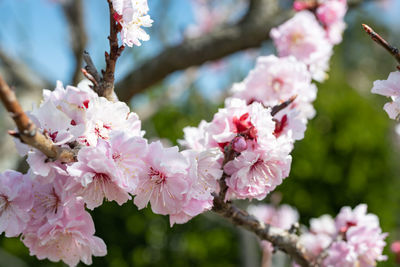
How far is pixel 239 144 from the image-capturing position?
92 centimetres

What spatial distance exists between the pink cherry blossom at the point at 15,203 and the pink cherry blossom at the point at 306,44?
1.15 metres

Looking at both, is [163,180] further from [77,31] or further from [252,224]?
[77,31]

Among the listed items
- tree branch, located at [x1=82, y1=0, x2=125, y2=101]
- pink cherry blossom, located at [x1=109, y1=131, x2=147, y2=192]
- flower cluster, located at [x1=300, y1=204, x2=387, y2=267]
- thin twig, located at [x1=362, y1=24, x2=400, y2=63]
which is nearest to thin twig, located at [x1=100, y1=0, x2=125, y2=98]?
tree branch, located at [x1=82, y1=0, x2=125, y2=101]

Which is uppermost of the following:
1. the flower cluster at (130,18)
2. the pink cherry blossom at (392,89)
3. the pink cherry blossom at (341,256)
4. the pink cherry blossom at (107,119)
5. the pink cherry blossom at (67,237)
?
the flower cluster at (130,18)

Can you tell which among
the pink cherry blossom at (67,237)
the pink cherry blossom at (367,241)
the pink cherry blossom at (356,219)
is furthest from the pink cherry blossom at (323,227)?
the pink cherry blossom at (67,237)

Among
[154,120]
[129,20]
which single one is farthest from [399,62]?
[154,120]

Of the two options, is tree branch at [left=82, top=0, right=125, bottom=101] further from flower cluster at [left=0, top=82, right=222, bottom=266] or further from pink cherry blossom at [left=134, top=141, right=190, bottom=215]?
pink cherry blossom at [left=134, top=141, right=190, bottom=215]

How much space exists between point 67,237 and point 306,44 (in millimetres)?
1169

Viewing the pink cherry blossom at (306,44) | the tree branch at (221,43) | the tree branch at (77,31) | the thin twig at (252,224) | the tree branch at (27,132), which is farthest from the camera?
the tree branch at (77,31)

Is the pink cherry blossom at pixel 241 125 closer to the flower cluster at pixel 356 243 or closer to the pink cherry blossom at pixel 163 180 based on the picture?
the pink cherry blossom at pixel 163 180

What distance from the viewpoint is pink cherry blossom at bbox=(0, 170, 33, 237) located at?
2.73ft

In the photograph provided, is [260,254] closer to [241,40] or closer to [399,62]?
[241,40]

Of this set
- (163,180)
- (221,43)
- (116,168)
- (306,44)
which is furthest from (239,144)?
(221,43)

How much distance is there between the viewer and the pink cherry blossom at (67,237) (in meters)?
0.86
